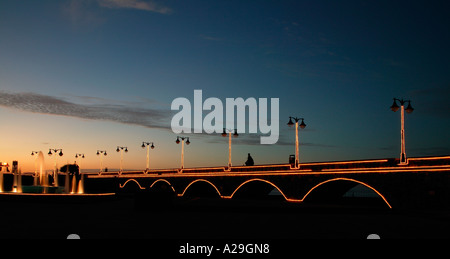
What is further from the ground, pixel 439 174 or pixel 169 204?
pixel 439 174

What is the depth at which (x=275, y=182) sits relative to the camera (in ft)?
153

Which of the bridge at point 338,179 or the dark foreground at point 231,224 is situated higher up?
the bridge at point 338,179

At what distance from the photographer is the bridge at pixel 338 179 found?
105 ft

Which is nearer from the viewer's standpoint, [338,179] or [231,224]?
[231,224]

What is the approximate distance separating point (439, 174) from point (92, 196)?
94.3ft

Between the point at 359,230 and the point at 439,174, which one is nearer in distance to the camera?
the point at 359,230

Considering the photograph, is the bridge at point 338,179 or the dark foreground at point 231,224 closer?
the dark foreground at point 231,224

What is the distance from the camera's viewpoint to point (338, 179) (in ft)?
128
